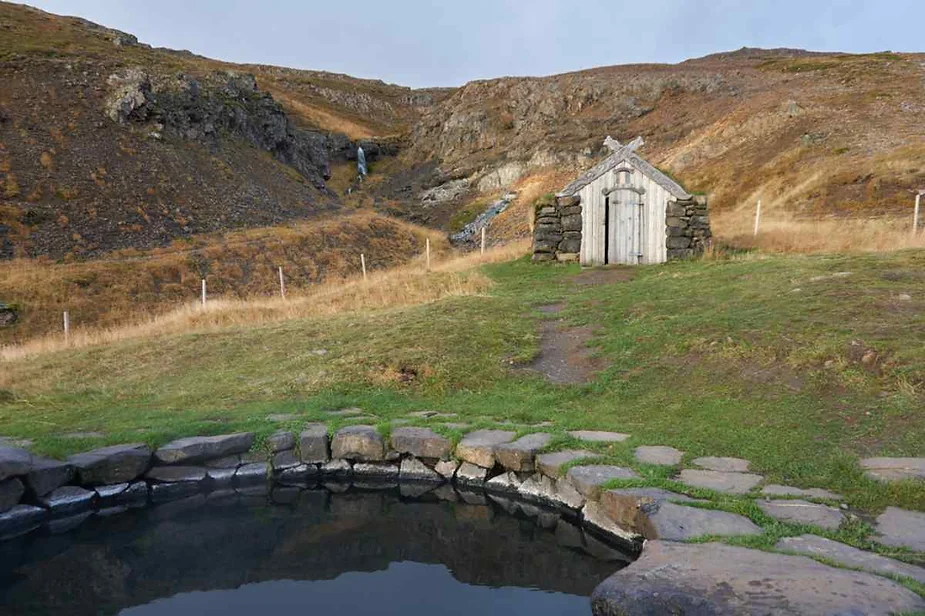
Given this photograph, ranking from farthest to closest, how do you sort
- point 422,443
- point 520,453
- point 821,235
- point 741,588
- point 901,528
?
point 821,235 → point 422,443 → point 520,453 → point 901,528 → point 741,588

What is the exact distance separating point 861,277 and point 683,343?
4380 millimetres

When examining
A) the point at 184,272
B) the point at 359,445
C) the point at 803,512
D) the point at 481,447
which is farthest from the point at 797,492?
the point at 184,272

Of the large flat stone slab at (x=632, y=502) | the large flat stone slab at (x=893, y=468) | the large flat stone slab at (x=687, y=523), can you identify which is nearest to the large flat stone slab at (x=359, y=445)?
the large flat stone slab at (x=632, y=502)

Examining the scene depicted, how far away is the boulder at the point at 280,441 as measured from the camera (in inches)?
303

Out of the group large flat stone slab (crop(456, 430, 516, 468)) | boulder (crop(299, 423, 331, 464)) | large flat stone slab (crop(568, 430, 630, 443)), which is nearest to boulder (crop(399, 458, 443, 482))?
large flat stone slab (crop(456, 430, 516, 468))

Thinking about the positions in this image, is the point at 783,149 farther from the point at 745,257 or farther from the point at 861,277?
the point at 861,277

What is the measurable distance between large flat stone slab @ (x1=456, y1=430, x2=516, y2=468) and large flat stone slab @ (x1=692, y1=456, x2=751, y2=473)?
1978mm

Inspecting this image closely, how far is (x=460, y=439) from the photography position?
23.9ft

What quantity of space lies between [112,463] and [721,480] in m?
6.19

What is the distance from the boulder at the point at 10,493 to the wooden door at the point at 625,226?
645 inches

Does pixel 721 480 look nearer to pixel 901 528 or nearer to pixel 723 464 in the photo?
pixel 723 464

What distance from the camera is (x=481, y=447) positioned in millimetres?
6977

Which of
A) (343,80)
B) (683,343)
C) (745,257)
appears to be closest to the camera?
(683,343)

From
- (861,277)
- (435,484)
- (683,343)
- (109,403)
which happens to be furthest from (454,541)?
(861,277)
